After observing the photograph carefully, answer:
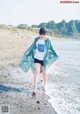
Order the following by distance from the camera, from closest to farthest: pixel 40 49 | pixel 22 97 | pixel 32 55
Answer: pixel 22 97, pixel 40 49, pixel 32 55

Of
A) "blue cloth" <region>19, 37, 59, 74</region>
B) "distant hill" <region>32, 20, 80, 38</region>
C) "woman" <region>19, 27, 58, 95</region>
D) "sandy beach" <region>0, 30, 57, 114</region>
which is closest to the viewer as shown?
"sandy beach" <region>0, 30, 57, 114</region>

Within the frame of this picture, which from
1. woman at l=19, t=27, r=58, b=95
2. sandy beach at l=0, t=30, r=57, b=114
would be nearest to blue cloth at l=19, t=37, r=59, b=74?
woman at l=19, t=27, r=58, b=95

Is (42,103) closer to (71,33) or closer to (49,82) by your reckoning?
(49,82)

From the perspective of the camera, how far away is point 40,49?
26.7 feet

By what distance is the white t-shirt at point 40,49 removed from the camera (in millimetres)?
8109

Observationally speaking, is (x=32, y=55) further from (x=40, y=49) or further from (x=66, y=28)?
(x=66, y=28)

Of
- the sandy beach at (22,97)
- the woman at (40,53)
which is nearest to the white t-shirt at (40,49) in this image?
the woman at (40,53)

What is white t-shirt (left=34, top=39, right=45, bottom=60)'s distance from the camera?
26.6 ft

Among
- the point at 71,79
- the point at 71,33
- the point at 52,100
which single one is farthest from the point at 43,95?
the point at 71,33

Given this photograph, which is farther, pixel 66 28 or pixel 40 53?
pixel 66 28

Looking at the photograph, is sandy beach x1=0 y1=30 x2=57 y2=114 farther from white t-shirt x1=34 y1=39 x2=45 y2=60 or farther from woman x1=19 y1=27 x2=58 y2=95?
white t-shirt x1=34 y1=39 x2=45 y2=60

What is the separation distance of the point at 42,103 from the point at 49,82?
2.99 meters

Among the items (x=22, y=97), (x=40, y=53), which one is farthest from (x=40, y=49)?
(x=22, y=97)

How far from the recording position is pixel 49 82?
33.3 feet
